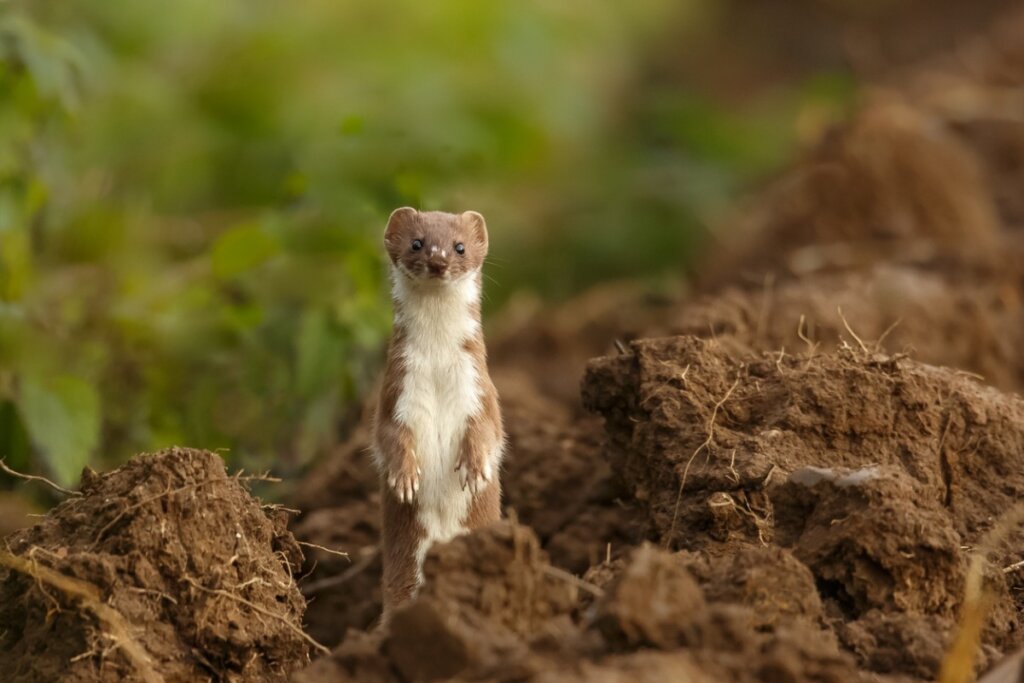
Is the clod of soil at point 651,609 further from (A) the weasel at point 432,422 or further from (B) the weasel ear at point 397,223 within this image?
(B) the weasel ear at point 397,223

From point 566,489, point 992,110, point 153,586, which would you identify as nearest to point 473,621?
point 153,586

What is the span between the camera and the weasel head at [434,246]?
5.17m

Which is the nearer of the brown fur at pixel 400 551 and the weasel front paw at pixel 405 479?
the weasel front paw at pixel 405 479

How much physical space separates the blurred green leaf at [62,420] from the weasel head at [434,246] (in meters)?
1.69

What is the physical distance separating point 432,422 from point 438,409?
5cm

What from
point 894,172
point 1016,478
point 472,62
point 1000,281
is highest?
point 472,62

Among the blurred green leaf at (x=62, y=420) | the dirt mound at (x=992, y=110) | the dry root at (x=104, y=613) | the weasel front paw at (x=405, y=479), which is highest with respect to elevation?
the dirt mound at (x=992, y=110)

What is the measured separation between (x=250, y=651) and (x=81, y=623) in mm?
451

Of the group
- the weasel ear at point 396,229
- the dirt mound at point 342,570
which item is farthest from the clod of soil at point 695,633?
the dirt mound at point 342,570

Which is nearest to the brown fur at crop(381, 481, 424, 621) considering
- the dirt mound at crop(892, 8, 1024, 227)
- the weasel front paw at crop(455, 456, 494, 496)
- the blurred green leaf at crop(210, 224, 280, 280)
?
the weasel front paw at crop(455, 456, 494, 496)

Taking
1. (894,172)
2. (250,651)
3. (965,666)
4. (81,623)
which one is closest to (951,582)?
(965,666)

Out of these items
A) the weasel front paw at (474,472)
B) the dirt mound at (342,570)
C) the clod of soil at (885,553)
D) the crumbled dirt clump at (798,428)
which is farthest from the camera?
the dirt mound at (342,570)

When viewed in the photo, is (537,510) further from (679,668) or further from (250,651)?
(679,668)

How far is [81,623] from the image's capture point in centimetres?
402
